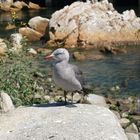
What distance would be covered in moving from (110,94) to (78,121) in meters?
8.06

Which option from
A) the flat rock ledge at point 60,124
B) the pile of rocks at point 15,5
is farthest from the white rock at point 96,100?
the pile of rocks at point 15,5

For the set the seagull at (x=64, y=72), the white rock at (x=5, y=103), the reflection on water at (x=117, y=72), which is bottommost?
the reflection on water at (x=117, y=72)

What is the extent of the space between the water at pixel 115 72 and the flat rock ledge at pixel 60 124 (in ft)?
24.6

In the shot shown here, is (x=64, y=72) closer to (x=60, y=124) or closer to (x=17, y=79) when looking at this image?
(x=60, y=124)

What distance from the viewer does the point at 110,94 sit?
55.4 feet

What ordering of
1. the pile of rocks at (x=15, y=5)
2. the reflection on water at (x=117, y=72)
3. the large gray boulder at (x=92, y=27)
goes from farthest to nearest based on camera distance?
1. the pile of rocks at (x=15, y=5)
2. the large gray boulder at (x=92, y=27)
3. the reflection on water at (x=117, y=72)

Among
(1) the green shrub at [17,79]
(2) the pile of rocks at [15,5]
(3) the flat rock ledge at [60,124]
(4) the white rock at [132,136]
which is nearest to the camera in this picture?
(3) the flat rock ledge at [60,124]

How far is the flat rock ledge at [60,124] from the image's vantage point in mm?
8383

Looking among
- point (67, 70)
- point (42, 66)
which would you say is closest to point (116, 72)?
point (42, 66)

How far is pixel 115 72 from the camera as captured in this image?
20078 millimetres

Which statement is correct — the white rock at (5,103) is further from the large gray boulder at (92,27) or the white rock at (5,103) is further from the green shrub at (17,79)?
the large gray boulder at (92,27)

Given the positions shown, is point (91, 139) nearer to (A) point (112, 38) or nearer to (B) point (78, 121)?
(B) point (78, 121)

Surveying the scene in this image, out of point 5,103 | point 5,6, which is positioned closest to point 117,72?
point 5,103

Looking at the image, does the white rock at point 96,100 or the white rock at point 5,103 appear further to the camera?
the white rock at point 96,100
